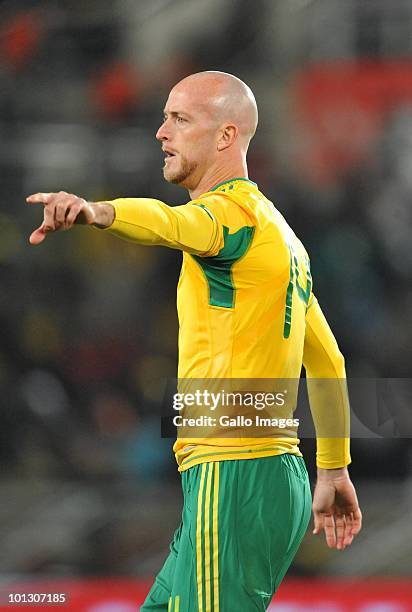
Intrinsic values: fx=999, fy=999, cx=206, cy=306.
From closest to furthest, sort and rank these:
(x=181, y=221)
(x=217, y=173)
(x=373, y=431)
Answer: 1. (x=181, y=221)
2. (x=217, y=173)
3. (x=373, y=431)

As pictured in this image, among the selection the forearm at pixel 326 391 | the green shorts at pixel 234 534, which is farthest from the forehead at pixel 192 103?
the green shorts at pixel 234 534

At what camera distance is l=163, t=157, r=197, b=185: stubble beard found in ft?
6.95

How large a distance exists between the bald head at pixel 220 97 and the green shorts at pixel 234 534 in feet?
2.36

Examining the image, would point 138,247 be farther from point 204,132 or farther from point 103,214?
point 103,214

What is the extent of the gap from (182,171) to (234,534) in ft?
2.51

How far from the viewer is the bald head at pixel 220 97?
212cm

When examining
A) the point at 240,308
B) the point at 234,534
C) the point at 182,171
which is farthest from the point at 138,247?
the point at 234,534

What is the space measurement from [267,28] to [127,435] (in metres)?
1.81

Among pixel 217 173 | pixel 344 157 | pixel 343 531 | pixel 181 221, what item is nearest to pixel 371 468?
Result: pixel 344 157

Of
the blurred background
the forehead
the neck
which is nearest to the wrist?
the neck

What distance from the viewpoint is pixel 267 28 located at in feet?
13.9

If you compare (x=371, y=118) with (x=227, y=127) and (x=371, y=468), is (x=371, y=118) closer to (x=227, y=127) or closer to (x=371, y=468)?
(x=371, y=468)

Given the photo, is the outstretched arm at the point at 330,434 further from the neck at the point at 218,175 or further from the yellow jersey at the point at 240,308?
the neck at the point at 218,175

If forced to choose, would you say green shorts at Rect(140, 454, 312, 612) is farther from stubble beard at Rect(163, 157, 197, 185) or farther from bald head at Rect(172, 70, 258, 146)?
bald head at Rect(172, 70, 258, 146)
